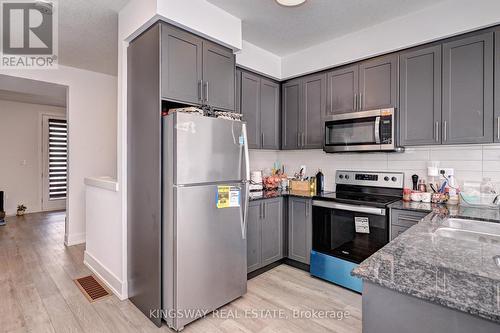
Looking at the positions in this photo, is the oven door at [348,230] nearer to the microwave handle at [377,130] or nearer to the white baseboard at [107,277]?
the microwave handle at [377,130]

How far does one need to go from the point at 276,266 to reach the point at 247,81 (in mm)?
2249

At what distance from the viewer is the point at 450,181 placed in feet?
8.12

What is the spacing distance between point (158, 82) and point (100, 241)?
1947mm

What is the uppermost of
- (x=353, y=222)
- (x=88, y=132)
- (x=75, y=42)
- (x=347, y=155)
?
(x=75, y=42)

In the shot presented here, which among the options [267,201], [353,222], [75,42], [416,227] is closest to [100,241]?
[267,201]

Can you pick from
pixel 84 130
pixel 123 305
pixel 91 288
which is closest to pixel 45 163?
pixel 84 130

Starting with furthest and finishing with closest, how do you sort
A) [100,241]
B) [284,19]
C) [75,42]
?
[75,42], [100,241], [284,19]

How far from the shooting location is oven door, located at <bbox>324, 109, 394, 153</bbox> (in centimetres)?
261

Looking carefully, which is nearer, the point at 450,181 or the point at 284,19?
the point at 450,181

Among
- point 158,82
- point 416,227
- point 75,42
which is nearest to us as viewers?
point 416,227

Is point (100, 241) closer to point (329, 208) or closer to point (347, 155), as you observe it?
point (329, 208)

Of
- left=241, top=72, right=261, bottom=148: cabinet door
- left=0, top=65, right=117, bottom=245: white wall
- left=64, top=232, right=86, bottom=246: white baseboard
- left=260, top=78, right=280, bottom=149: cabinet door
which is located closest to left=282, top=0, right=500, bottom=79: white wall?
left=260, top=78, right=280, bottom=149: cabinet door

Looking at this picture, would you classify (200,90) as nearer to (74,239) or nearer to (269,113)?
(269,113)

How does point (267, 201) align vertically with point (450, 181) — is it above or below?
below
